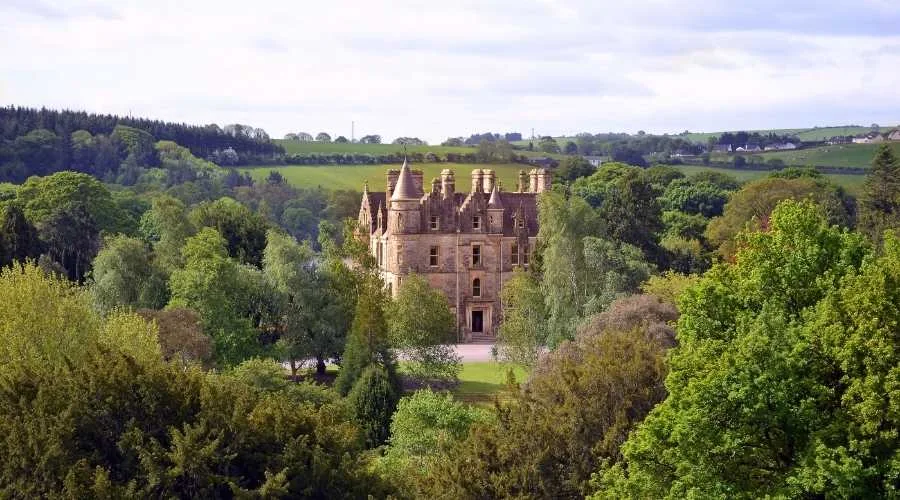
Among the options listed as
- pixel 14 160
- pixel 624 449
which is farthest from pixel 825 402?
pixel 14 160

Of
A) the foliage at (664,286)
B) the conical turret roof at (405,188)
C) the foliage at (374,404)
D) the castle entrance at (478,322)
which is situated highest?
the conical turret roof at (405,188)

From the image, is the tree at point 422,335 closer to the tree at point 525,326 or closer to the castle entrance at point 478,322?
the tree at point 525,326

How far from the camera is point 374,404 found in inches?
1848

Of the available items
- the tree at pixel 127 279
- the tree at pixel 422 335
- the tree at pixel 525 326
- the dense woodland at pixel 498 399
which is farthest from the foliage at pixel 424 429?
the tree at pixel 127 279

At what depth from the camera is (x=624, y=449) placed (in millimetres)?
26594

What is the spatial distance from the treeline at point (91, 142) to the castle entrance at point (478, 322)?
69038 mm

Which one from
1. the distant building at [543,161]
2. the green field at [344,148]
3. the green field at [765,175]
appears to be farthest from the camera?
the green field at [344,148]

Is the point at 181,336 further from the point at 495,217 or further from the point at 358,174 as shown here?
the point at 358,174

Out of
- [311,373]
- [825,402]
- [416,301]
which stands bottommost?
[311,373]

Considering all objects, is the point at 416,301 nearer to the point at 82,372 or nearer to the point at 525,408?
the point at 525,408

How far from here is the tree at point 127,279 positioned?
6016 centimetres

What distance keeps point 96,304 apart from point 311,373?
1034 cm

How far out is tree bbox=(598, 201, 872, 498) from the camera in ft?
77.0

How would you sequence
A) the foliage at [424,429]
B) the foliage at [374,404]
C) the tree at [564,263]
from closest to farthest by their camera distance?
the foliage at [424,429] → the foliage at [374,404] → the tree at [564,263]
